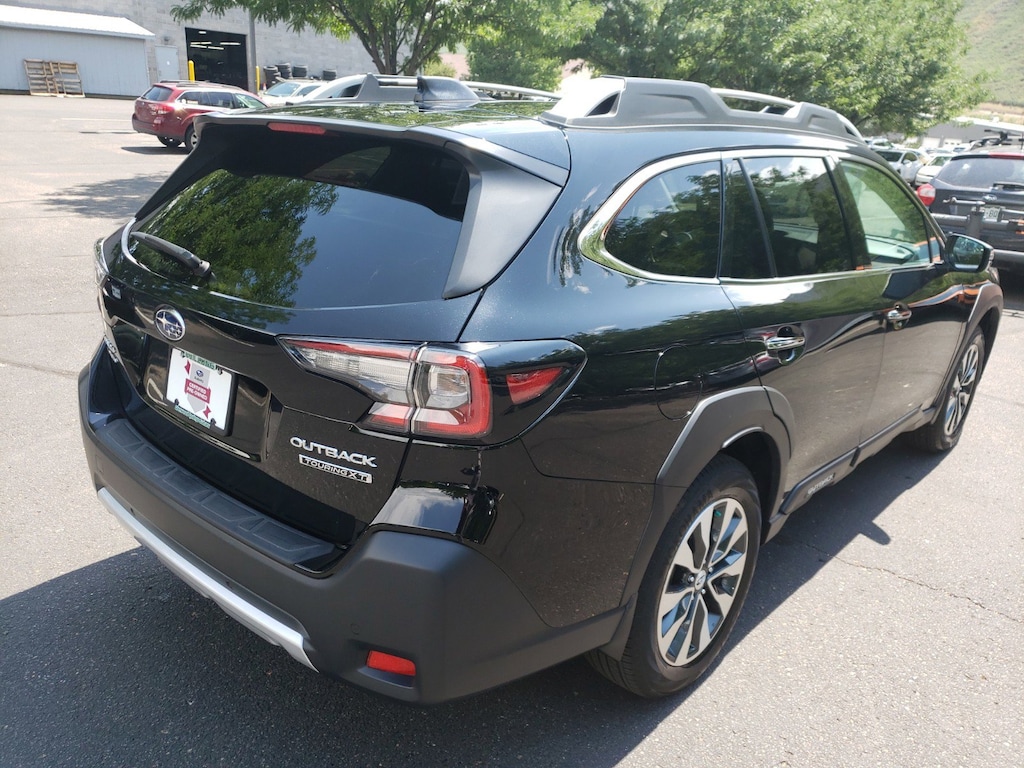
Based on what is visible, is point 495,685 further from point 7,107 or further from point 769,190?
point 7,107

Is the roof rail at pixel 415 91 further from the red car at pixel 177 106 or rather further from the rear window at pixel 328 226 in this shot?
the red car at pixel 177 106

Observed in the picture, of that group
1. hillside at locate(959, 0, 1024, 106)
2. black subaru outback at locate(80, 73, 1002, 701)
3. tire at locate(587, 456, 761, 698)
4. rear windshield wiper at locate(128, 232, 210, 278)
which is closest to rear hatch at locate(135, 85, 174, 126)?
black subaru outback at locate(80, 73, 1002, 701)

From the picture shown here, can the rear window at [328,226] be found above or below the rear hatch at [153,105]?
above

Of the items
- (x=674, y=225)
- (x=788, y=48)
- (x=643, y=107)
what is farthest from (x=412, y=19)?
(x=788, y=48)

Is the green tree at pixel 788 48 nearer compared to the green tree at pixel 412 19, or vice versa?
the green tree at pixel 412 19

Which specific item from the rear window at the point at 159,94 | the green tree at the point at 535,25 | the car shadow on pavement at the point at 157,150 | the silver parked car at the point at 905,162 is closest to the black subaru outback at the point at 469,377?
the green tree at the point at 535,25

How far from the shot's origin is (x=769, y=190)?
3008 millimetres

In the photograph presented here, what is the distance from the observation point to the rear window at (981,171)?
10133 millimetres

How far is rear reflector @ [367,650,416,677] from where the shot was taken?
2.03 metres

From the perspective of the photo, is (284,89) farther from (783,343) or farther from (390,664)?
(390,664)

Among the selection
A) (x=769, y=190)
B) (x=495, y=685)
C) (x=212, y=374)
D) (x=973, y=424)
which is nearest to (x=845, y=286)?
(x=769, y=190)

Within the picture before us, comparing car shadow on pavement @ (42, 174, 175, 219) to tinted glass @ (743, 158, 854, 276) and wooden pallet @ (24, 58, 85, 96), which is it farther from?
wooden pallet @ (24, 58, 85, 96)

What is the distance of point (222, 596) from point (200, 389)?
56cm

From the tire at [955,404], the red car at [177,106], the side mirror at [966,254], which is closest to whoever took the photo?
A: the side mirror at [966,254]
